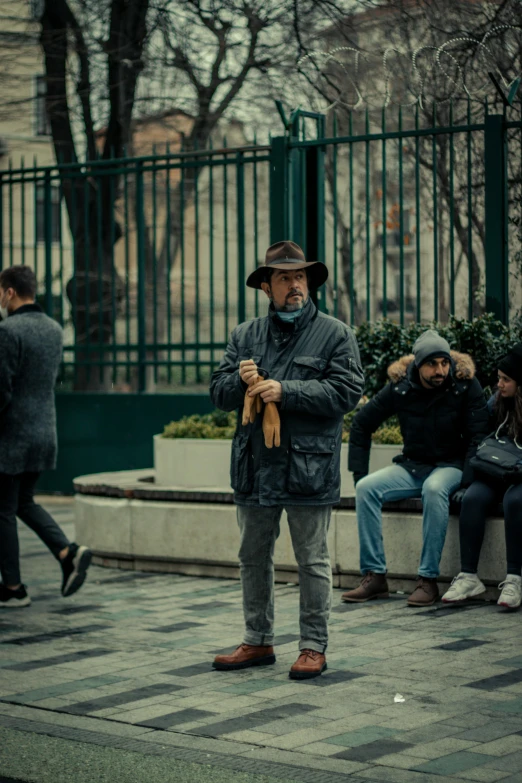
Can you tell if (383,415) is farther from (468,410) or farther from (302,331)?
(302,331)

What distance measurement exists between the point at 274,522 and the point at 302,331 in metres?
0.86

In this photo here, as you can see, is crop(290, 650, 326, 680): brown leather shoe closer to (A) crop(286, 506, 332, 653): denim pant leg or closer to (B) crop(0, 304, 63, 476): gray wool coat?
(A) crop(286, 506, 332, 653): denim pant leg

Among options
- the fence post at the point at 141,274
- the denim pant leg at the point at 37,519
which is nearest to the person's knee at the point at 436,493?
the denim pant leg at the point at 37,519

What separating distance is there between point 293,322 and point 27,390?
2.29m

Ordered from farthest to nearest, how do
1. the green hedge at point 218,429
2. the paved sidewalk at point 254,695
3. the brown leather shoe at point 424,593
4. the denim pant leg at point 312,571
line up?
the green hedge at point 218,429 → the brown leather shoe at point 424,593 → the denim pant leg at point 312,571 → the paved sidewalk at point 254,695

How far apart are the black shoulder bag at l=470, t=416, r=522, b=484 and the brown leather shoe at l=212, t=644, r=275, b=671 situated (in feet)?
6.03

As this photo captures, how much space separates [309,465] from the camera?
17.9 ft

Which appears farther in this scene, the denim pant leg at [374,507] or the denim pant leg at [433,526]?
the denim pant leg at [374,507]

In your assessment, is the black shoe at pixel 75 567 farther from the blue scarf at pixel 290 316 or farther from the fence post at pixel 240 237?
the fence post at pixel 240 237

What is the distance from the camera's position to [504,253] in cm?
850

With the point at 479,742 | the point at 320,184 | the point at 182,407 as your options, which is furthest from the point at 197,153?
the point at 479,742

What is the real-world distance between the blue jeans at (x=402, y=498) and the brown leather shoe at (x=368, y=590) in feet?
0.12

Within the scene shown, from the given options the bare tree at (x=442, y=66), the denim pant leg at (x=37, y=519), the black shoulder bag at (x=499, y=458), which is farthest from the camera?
the bare tree at (x=442, y=66)

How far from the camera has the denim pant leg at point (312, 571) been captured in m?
5.53
